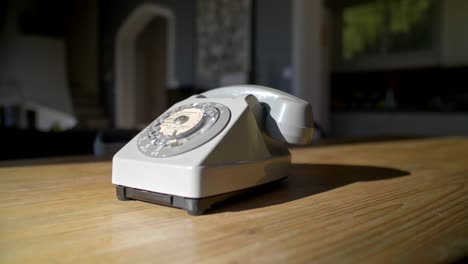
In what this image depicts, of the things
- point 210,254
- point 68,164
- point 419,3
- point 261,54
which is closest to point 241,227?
point 210,254

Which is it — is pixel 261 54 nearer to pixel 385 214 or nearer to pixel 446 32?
pixel 446 32

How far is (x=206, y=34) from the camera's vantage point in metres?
4.76

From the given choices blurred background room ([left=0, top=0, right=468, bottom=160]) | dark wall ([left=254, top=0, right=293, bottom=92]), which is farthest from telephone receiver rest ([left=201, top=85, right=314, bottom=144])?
dark wall ([left=254, top=0, right=293, bottom=92])

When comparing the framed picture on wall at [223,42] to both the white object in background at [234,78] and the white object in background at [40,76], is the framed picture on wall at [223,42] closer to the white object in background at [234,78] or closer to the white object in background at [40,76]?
the white object in background at [234,78]

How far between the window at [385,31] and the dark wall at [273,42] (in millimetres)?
1541

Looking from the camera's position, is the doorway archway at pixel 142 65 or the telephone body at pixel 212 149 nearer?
the telephone body at pixel 212 149

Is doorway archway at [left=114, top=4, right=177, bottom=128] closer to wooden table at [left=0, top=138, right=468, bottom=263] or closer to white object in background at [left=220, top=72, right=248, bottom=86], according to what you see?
white object in background at [left=220, top=72, right=248, bottom=86]

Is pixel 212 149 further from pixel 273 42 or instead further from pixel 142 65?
pixel 142 65

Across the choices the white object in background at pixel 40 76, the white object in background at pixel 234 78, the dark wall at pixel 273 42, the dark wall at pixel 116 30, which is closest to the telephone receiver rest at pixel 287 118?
the dark wall at pixel 273 42

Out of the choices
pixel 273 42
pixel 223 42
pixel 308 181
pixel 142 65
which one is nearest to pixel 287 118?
pixel 308 181

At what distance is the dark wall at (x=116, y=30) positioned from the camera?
5027 millimetres

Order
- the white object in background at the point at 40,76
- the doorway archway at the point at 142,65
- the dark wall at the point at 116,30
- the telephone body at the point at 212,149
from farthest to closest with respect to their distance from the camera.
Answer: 1. the white object in background at the point at 40,76
2. the doorway archway at the point at 142,65
3. the dark wall at the point at 116,30
4. the telephone body at the point at 212,149

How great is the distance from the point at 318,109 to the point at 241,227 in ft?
12.0

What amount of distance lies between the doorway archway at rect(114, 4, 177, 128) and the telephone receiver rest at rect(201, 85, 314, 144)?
4.79 metres
